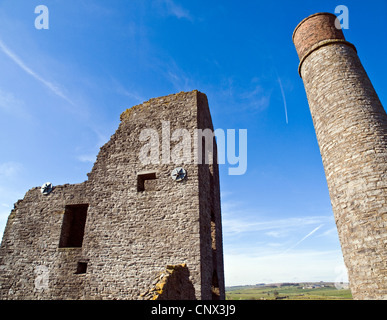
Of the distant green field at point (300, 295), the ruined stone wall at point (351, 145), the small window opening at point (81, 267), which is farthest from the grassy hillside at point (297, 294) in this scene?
the small window opening at point (81, 267)

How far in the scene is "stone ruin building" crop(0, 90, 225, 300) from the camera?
834 centimetres

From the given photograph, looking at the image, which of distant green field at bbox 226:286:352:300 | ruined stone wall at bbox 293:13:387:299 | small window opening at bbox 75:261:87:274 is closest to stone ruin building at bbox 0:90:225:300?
small window opening at bbox 75:261:87:274

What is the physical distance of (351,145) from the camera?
23.3 ft

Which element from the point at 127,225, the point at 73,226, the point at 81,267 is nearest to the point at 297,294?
the point at 73,226

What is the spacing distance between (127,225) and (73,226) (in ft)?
10.3

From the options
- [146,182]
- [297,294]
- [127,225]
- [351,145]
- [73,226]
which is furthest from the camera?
[297,294]

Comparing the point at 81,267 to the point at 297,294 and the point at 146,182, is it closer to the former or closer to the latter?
the point at 146,182

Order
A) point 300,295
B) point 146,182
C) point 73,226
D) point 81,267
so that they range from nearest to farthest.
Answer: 1. point 81,267
2. point 146,182
3. point 73,226
4. point 300,295

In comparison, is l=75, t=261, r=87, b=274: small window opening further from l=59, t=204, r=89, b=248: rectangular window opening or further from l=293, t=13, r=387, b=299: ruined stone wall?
l=293, t=13, r=387, b=299: ruined stone wall

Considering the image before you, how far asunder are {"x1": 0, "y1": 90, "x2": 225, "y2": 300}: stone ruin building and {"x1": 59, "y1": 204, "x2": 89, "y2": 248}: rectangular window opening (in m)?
0.04

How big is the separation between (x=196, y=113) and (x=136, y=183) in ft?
11.4

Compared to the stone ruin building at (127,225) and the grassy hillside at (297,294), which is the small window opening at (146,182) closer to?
the stone ruin building at (127,225)

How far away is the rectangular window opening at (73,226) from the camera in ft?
33.2
